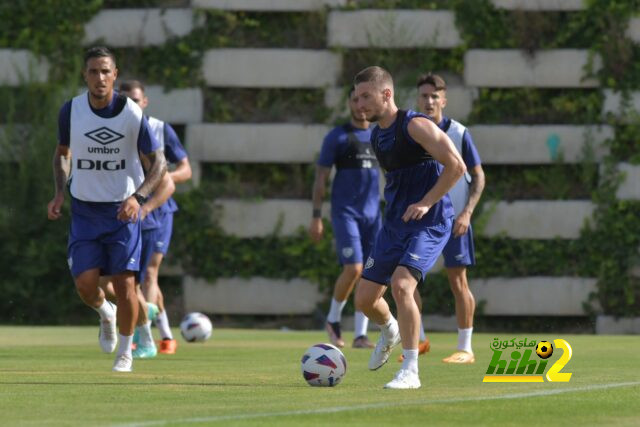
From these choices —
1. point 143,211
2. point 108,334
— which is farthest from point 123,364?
point 108,334

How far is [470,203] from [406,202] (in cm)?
237

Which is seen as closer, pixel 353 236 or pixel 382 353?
pixel 382 353

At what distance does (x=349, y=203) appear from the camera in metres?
15.2

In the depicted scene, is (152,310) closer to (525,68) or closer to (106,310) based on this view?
(106,310)

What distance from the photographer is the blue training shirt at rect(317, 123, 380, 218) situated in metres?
15.1

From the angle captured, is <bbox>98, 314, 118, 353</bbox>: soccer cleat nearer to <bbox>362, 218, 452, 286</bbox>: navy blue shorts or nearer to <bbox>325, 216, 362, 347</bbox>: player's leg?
<bbox>362, 218, 452, 286</bbox>: navy blue shorts

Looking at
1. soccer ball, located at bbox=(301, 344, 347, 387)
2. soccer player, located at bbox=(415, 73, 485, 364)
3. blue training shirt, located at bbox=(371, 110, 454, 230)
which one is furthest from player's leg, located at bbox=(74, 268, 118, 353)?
soccer player, located at bbox=(415, 73, 485, 364)

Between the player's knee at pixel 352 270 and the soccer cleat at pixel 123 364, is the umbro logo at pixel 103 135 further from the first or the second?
the player's knee at pixel 352 270

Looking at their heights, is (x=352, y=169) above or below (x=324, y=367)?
above

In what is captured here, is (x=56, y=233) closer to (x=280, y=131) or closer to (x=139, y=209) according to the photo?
(x=280, y=131)

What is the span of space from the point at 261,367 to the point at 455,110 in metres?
9.54

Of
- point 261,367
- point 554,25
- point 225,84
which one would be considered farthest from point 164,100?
point 261,367

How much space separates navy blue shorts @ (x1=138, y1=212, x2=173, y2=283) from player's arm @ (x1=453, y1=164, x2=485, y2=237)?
339cm

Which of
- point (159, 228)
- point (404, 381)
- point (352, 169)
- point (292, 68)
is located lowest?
point (404, 381)
